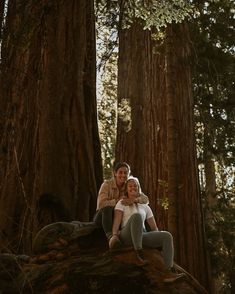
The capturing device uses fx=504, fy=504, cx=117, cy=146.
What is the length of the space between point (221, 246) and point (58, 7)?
5447 millimetres

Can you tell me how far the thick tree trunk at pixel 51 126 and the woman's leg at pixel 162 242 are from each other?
3.96 ft

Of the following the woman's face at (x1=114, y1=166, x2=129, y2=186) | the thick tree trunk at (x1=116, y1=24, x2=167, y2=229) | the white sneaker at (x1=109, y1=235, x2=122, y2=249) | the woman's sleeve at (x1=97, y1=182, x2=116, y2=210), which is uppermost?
the thick tree trunk at (x1=116, y1=24, x2=167, y2=229)

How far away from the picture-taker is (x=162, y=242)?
427cm

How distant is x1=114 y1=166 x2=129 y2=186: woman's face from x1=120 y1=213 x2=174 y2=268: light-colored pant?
2.05ft

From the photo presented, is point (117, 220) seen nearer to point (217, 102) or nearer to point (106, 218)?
point (106, 218)

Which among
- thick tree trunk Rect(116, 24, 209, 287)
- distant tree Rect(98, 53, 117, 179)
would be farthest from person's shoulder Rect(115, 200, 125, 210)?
distant tree Rect(98, 53, 117, 179)

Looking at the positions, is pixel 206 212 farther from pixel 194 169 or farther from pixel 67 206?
pixel 67 206

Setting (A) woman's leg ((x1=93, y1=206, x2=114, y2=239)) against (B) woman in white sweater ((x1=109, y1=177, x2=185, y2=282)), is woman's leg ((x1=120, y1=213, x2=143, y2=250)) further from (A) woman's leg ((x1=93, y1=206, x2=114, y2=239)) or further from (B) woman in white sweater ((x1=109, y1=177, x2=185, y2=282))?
(A) woman's leg ((x1=93, y1=206, x2=114, y2=239))

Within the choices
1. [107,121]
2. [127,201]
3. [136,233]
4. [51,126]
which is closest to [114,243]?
[136,233]

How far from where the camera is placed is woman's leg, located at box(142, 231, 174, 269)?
166 inches

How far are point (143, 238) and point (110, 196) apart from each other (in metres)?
0.61

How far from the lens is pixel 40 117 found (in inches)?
222

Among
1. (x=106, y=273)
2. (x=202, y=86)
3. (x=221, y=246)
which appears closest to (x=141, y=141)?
(x=202, y=86)

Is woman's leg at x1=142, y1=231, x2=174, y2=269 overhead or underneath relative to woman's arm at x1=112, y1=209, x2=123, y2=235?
underneath
